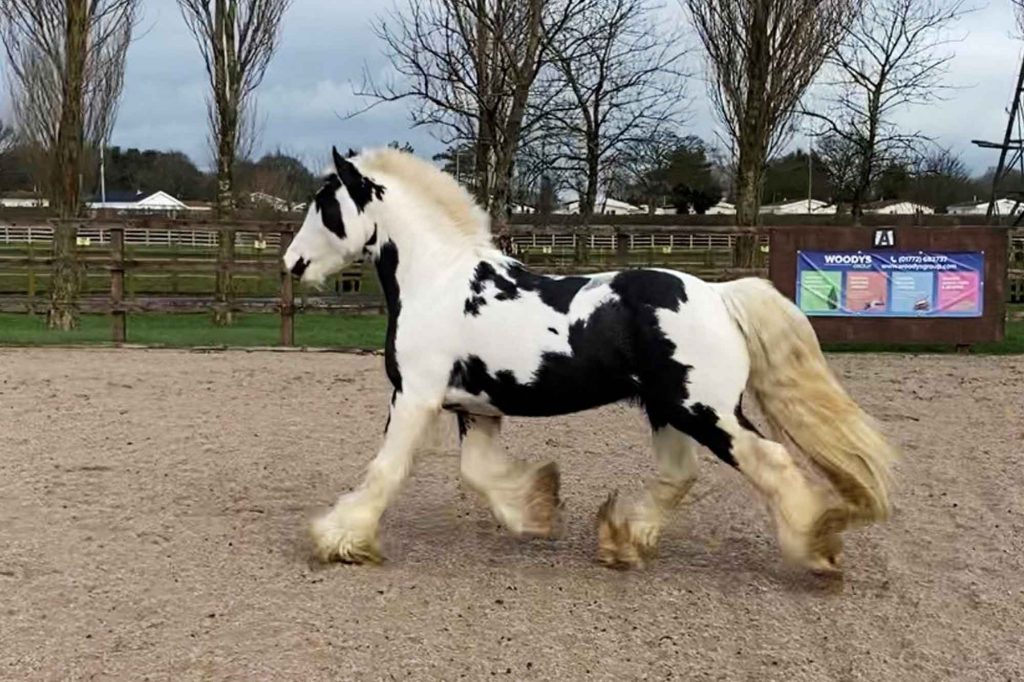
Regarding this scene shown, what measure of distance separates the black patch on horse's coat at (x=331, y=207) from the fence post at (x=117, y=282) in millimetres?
9282

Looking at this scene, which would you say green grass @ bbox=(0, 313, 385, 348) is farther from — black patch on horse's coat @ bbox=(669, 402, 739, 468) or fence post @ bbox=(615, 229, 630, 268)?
black patch on horse's coat @ bbox=(669, 402, 739, 468)

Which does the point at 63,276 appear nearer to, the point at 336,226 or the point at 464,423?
the point at 336,226

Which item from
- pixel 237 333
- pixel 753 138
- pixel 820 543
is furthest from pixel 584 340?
pixel 237 333

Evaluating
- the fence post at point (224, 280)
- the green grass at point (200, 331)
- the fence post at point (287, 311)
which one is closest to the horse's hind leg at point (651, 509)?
the fence post at point (287, 311)

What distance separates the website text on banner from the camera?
1248 centimetres

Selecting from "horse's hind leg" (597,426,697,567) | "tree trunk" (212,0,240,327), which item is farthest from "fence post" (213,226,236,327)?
"horse's hind leg" (597,426,697,567)

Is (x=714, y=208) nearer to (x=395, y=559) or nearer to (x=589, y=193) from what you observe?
(x=589, y=193)

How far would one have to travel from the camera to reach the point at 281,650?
10.9 ft

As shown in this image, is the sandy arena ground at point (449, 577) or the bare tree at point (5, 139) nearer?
the sandy arena ground at point (449, 577)

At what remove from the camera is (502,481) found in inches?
180

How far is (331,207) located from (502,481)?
1.44m

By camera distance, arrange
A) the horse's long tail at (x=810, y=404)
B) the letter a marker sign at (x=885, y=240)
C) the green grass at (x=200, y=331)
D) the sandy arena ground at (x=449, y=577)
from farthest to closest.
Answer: the green grass at (x=200, y=331) → the letter a marker sign at (x=885, y=240) → the horse's long tail at (x=810, y=404) → the sandy arena ground at (x=449, y=577)

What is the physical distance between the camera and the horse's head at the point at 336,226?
454 cm

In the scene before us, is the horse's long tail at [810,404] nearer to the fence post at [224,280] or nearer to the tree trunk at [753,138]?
the tree trunk at [753,138]
